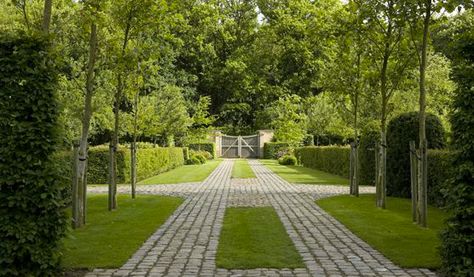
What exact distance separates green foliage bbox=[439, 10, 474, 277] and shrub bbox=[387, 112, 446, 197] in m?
8.27

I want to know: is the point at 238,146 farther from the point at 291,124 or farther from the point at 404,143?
the point at 404,143

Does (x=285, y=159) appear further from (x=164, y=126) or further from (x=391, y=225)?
(x=391, y=225)

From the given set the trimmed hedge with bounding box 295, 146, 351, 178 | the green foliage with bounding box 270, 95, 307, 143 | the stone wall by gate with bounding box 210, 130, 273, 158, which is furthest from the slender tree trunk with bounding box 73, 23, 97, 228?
the stone wall by gate with bounding box 210, 130, 273, 158

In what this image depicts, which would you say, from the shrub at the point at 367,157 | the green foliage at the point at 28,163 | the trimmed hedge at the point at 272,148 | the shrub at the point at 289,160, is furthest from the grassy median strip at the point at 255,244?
the trimmed hedge at the point at 272,148

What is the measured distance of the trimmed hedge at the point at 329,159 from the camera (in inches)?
843

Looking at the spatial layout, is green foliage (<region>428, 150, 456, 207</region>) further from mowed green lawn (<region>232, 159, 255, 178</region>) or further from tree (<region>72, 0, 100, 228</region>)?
mowed green lawn (<region>232, 159, 255, 178</region>)

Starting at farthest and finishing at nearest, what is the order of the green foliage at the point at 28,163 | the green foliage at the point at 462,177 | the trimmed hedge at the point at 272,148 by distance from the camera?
the trimmed hedge at the point at 272,148, the green foliage at the point at 462,177, the green foliage at the point at 28,163

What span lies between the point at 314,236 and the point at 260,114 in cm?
4701

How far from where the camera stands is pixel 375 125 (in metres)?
22.0

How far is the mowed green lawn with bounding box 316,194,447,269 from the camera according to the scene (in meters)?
6.70

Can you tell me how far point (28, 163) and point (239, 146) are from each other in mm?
46981

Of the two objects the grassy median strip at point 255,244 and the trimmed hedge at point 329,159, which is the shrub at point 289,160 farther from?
the grassy median strip at point 255,244

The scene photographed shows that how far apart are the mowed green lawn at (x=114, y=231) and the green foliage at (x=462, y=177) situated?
381 centimetres

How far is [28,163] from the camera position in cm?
527
